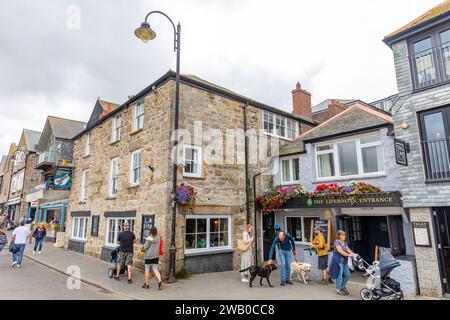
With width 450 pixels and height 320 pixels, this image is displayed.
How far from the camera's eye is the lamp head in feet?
27.8

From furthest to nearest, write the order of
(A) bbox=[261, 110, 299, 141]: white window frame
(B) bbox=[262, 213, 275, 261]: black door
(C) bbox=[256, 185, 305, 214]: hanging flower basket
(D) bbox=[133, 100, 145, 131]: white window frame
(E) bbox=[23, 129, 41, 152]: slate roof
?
(E) bbox=[23, 129, 41, 152]: slate roof < (A) bbox=[261, 110, 299, 141]: white window frame < (B) bbox=[262, 213, 275, 261]: black door < (D) bbox=[133, 100, 145, 131]: white window frame < (C) bbox=[256, 185, 305, 214]: hanging flower basket

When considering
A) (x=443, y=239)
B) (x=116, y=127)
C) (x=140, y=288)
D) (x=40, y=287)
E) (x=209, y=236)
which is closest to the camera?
(x=443, y=239)

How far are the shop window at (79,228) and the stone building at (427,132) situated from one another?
1511 centimetres

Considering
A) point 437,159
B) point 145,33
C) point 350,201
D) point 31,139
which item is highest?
point 31,139

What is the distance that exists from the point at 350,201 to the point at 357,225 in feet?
8.83

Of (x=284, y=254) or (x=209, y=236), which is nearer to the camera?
(x=284, y=254)

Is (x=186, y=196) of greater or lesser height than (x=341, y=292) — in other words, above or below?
above

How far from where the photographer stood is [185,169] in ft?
35.2

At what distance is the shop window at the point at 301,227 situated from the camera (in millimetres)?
11844

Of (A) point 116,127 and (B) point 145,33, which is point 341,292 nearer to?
(B) point 145,33

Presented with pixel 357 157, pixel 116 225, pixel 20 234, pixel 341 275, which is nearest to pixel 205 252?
pixel 116 225

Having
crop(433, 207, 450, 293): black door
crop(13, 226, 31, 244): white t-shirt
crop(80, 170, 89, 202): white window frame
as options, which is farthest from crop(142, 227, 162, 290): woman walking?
crop(80, 170, 89, 202): white window frame

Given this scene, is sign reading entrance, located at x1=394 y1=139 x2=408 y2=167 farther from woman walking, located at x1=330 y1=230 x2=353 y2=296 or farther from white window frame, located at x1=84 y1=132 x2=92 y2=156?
white window frame, located at x1=84 y1=132 x2=92 y2=156

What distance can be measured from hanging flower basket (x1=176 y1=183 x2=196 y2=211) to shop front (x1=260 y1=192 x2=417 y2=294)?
12.7 feet
